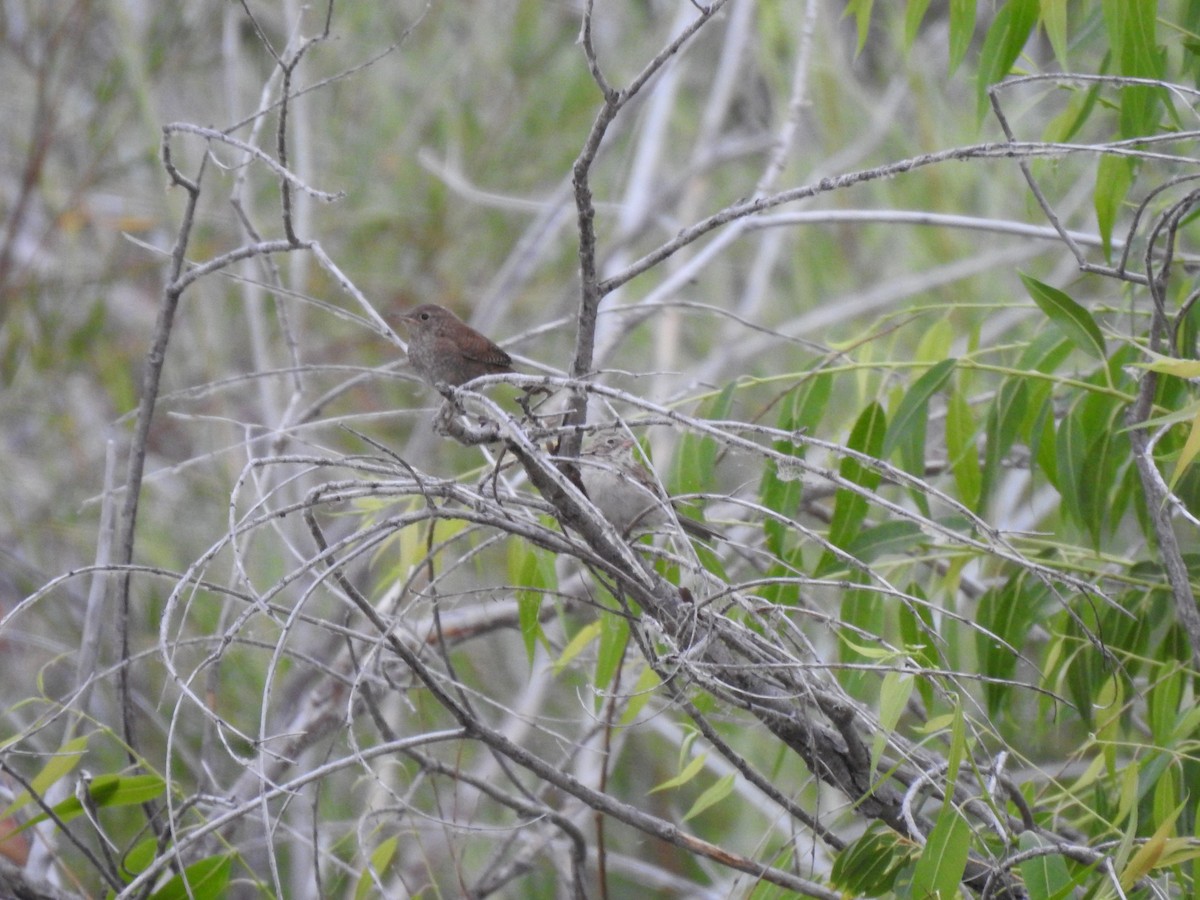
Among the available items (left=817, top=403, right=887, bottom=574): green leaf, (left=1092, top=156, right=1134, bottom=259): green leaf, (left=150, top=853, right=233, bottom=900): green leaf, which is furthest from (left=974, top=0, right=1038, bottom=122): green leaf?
(left=150, top=853, right=233, bottom=900): green leaf

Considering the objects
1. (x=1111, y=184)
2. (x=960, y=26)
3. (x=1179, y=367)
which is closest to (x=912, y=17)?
(x=960, y=26)

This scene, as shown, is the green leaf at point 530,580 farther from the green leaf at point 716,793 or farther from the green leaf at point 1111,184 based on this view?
the green leaf at point 1111,184

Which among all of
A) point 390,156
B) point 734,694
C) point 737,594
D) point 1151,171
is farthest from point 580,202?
point 390,156

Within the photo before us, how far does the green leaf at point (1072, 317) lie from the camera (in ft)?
8.37

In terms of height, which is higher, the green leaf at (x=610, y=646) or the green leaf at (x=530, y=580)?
the green leaf at (x=530, y=580)

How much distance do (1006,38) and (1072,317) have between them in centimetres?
61

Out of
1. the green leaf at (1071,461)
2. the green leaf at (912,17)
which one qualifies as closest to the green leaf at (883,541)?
the green leaf at (1071,461)

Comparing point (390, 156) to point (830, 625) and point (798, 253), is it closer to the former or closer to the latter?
point (798, 253)

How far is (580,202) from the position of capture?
1.91 metres

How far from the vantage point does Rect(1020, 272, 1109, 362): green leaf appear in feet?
8.37

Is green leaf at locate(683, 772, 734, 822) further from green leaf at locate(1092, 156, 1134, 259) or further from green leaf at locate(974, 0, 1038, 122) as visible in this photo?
green leaf at locate(974, 0, 1038, 122)

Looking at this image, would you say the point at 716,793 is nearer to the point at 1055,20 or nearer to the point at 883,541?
the point at 883,541

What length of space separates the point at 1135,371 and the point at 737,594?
118 cm

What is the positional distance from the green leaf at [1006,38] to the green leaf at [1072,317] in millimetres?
437
